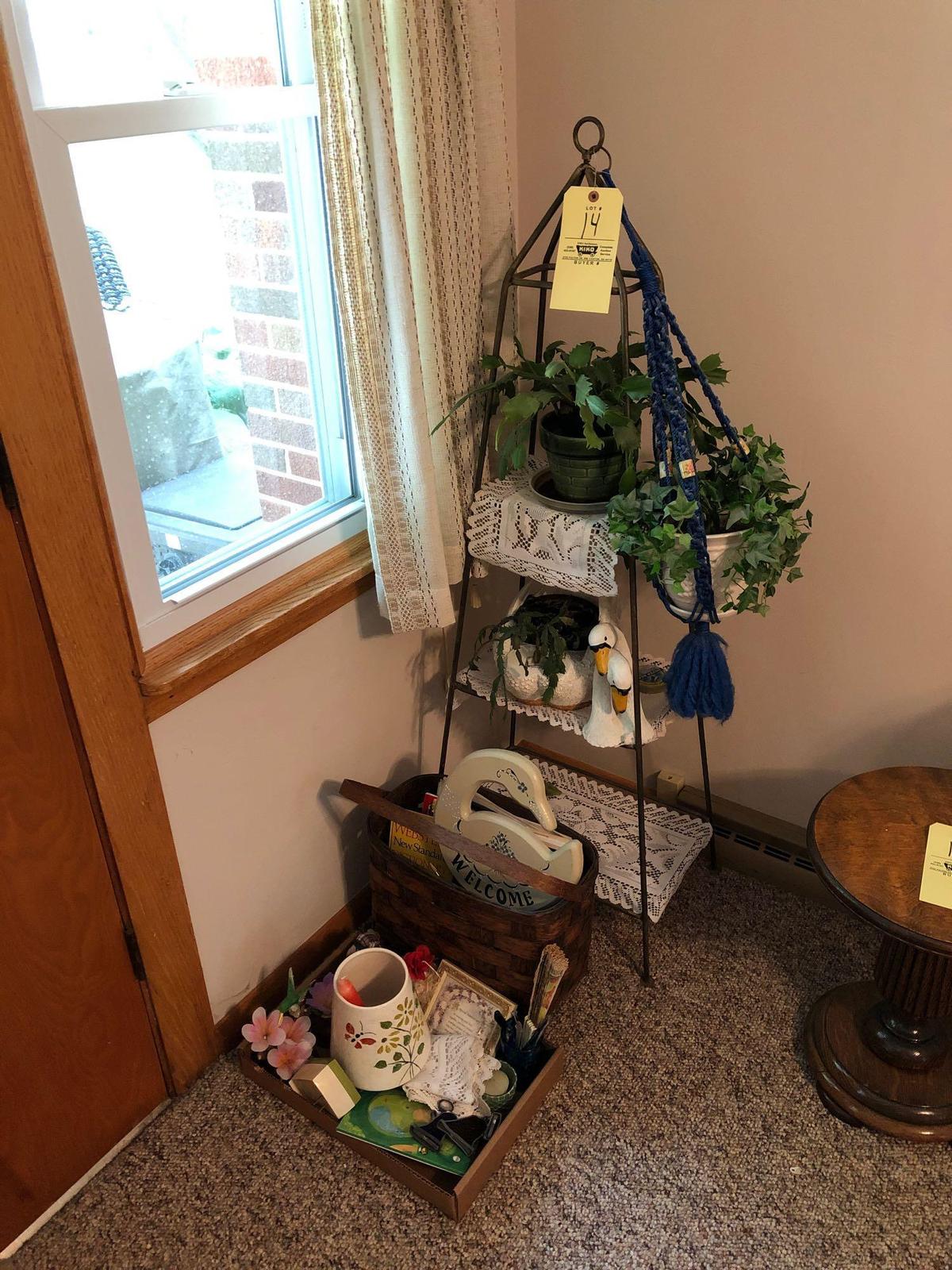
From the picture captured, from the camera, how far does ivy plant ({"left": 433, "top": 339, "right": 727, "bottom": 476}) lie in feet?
4.74

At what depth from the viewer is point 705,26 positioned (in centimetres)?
153

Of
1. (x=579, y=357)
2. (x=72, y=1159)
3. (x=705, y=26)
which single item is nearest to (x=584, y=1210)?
(x=72, y=1159)

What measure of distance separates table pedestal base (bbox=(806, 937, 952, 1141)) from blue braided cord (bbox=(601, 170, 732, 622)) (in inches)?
27.9

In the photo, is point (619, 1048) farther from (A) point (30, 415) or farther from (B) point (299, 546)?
(A) point (30, 415)

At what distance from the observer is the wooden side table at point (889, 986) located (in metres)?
1.46

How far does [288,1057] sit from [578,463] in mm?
1040

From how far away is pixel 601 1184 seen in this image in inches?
59.8

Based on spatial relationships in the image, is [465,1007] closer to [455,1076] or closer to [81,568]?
[455,1076]

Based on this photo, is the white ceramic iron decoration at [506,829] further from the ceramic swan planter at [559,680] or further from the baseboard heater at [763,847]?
the baseboard heater at [763,847]

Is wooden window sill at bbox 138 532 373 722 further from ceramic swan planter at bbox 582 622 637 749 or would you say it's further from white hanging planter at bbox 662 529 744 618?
white hanging planter at bbox 662 529 744 618

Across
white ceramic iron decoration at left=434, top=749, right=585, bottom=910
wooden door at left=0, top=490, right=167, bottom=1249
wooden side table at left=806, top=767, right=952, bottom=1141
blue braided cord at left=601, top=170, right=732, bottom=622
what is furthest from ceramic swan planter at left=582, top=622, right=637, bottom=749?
wooden door at left=0, top=490, right=167, bottom=1249

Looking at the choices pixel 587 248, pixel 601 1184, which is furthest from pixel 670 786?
pixel 587 248

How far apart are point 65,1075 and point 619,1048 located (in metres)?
0.88

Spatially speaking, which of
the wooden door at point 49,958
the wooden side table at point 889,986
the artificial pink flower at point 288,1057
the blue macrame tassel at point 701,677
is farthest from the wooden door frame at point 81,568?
the wooden side table at point 889,986
